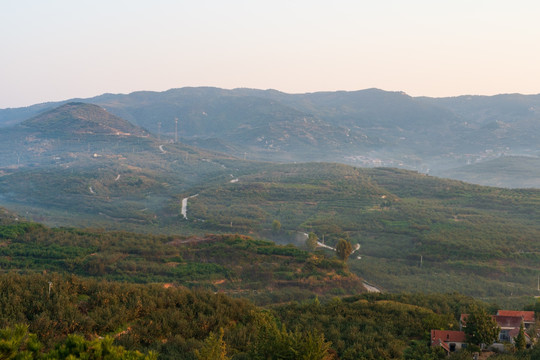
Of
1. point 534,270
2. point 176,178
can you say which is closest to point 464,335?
point 534,270

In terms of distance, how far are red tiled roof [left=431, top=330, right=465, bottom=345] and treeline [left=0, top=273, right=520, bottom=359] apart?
71 centimetres

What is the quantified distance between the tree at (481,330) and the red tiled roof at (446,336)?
0.47 metres

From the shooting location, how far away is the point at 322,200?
93.7 m

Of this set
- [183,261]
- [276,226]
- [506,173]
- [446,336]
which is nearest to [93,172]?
[276,226]

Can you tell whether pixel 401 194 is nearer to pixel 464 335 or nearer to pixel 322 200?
pixel 322 200

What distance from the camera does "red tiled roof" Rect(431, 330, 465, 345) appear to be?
20077 millimetres

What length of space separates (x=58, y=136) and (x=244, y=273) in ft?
570

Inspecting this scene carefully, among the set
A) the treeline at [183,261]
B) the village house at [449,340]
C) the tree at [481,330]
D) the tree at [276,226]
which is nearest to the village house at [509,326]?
the tree at [481,330]

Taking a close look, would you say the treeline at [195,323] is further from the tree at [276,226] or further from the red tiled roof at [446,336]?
the tree at [276,226]

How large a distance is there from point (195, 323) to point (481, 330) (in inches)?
534

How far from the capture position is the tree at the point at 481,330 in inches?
750

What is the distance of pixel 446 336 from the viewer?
20.4 meters

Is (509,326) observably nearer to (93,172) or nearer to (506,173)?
(93,172)

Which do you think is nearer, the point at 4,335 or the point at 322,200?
the point at 4,335
